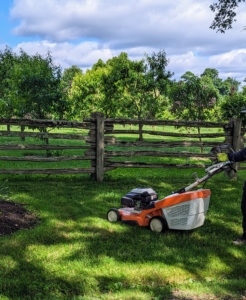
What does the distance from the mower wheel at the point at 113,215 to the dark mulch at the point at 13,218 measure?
110 cm

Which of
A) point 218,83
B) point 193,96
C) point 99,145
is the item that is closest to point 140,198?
point 99,145

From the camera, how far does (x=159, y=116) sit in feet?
105

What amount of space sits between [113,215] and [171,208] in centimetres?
106

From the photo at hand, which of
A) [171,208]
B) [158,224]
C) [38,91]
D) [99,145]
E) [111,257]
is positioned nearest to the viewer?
[111,257]

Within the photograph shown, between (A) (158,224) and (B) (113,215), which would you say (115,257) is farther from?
(B) (113,215)

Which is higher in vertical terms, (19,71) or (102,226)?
(19,71)

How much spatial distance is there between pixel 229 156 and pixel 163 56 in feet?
55.2

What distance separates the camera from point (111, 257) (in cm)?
432

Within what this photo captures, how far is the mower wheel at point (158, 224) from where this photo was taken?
517 cm

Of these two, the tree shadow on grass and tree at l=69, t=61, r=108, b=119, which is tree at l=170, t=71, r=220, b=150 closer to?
the tree shadow on grass

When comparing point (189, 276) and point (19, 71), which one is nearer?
point (189, 276)

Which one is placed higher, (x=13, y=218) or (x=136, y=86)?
(x=136, y=86)

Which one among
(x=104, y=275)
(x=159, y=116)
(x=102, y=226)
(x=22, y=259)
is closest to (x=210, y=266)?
(x=104, y=275)

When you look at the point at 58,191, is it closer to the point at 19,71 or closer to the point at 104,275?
the point at 104,275
